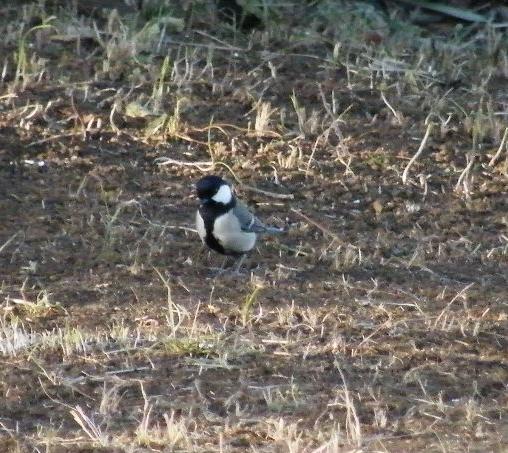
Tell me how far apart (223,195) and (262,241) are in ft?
1.61

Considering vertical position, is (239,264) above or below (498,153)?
below

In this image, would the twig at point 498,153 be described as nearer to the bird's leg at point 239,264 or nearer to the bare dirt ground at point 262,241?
the bare dirt ground at point 262,241

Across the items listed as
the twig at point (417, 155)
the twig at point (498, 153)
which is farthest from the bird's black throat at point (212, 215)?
the twig at point (498, 153)

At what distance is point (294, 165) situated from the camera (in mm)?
9344

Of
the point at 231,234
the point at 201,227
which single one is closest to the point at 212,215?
the point at 201,227

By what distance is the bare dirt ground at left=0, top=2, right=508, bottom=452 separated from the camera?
19.7ft

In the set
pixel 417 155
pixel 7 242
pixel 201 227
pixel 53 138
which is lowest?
pixel 7 242

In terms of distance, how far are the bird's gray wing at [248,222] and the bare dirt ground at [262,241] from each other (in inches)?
6.9

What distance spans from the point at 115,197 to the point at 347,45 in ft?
9.47

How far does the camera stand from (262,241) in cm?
843

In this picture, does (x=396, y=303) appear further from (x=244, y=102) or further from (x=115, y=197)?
(x=244, y=102)

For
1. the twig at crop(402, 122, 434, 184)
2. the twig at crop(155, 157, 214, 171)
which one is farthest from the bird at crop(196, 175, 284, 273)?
the twig at crop(402, 122, 434, 184)

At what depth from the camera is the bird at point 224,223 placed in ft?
25.9

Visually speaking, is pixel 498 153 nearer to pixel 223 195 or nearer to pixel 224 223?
pixel 223 195
